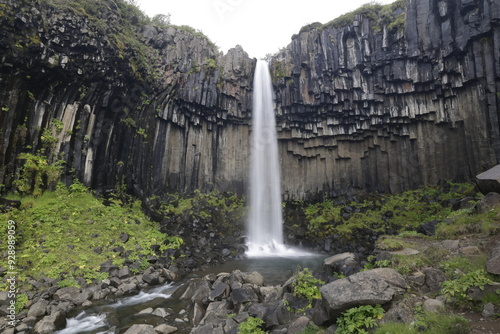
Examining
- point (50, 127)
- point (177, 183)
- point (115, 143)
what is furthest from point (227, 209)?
point (50, 127)

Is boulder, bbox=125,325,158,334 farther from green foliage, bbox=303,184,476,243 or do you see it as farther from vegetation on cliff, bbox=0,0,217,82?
green foliage, bbox=303,184,476,243

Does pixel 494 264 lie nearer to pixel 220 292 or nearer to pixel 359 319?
pixel 359 319

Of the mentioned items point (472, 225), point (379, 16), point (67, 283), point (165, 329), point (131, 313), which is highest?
point (379, 16)

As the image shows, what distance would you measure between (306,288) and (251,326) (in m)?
2.14

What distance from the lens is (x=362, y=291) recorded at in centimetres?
534

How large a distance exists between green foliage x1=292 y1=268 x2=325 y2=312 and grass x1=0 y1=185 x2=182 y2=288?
29.7 feet

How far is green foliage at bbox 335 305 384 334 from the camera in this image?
4695mm

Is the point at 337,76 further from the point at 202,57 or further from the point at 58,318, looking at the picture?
the point at 58,318

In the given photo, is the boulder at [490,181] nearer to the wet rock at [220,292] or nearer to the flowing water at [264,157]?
the wet rock at [220,292]

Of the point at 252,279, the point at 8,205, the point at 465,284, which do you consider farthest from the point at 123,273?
the point at 465,284

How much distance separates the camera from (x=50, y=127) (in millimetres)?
17609

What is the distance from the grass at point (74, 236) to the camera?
38.9 ft

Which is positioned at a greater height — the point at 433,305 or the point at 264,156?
the point at 264,156

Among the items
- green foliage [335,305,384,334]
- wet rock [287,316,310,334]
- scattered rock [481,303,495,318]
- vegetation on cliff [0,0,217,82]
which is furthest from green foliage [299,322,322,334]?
vegetation on cliff [0,0,217,82]
